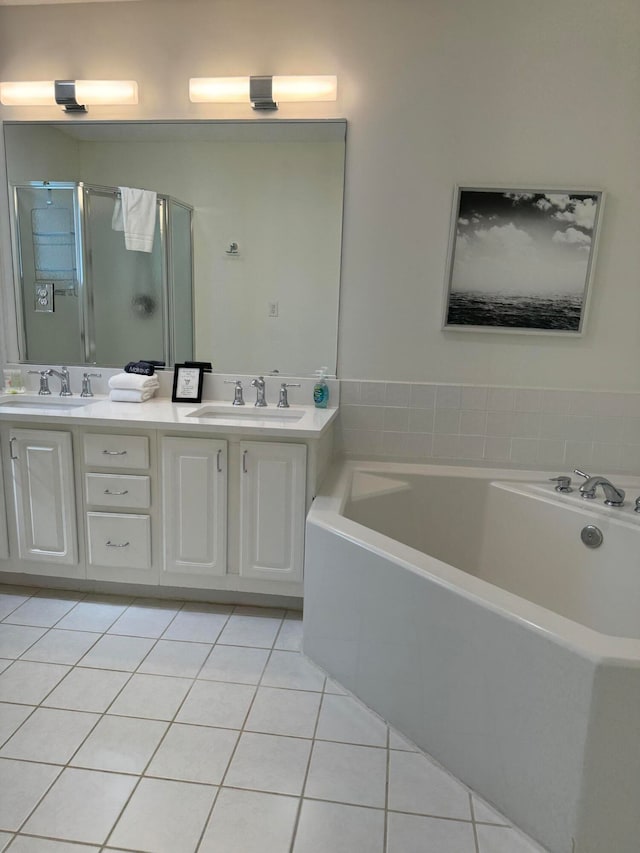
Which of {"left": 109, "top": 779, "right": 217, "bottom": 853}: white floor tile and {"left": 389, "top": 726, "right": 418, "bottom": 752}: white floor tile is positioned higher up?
{"left": 109, "top": 779, "right": 217, "bottom": 853}: white floor tile

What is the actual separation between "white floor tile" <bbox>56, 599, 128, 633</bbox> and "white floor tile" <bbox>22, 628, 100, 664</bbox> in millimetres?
45

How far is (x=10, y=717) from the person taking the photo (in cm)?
171

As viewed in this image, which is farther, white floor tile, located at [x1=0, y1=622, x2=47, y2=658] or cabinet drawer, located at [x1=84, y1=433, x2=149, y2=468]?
cabinet drawer, located at [x1=84, y1=433, x2=149, y2=468]

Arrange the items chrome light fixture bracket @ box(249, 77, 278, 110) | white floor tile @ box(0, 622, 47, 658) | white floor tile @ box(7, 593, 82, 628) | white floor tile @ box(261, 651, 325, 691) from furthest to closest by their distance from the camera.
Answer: chrome light fixture bracket @ box(249, 77, 278, 110) → white floor tile @ box(7, 593, 82, 628) → white floor tile @ box(0, 622, 47, 658) → white floor tile @ box(261, 651, 325, 691)

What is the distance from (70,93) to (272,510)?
2.00 m

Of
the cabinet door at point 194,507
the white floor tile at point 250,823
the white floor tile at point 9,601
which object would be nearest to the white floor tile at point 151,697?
the white floor tile at point 250,823

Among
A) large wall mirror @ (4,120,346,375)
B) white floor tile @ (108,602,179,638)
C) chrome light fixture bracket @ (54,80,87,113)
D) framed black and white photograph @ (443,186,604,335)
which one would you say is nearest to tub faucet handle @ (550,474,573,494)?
framed black and white photograph @ (443,186,604,335)

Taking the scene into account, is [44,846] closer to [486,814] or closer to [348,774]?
[348,774]

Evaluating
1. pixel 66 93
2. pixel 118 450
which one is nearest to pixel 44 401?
pixel 118 450

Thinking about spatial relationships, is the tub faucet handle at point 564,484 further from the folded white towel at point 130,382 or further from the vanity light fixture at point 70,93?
the vanity light fixture at point 70,93

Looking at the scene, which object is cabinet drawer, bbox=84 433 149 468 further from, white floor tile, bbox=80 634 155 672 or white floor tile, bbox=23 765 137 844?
white floor tile, bbox=23 765 137 844

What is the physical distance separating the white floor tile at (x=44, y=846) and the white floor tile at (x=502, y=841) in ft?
2.93

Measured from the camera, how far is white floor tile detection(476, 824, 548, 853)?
1334 millimetres

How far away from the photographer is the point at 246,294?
2.59 m
